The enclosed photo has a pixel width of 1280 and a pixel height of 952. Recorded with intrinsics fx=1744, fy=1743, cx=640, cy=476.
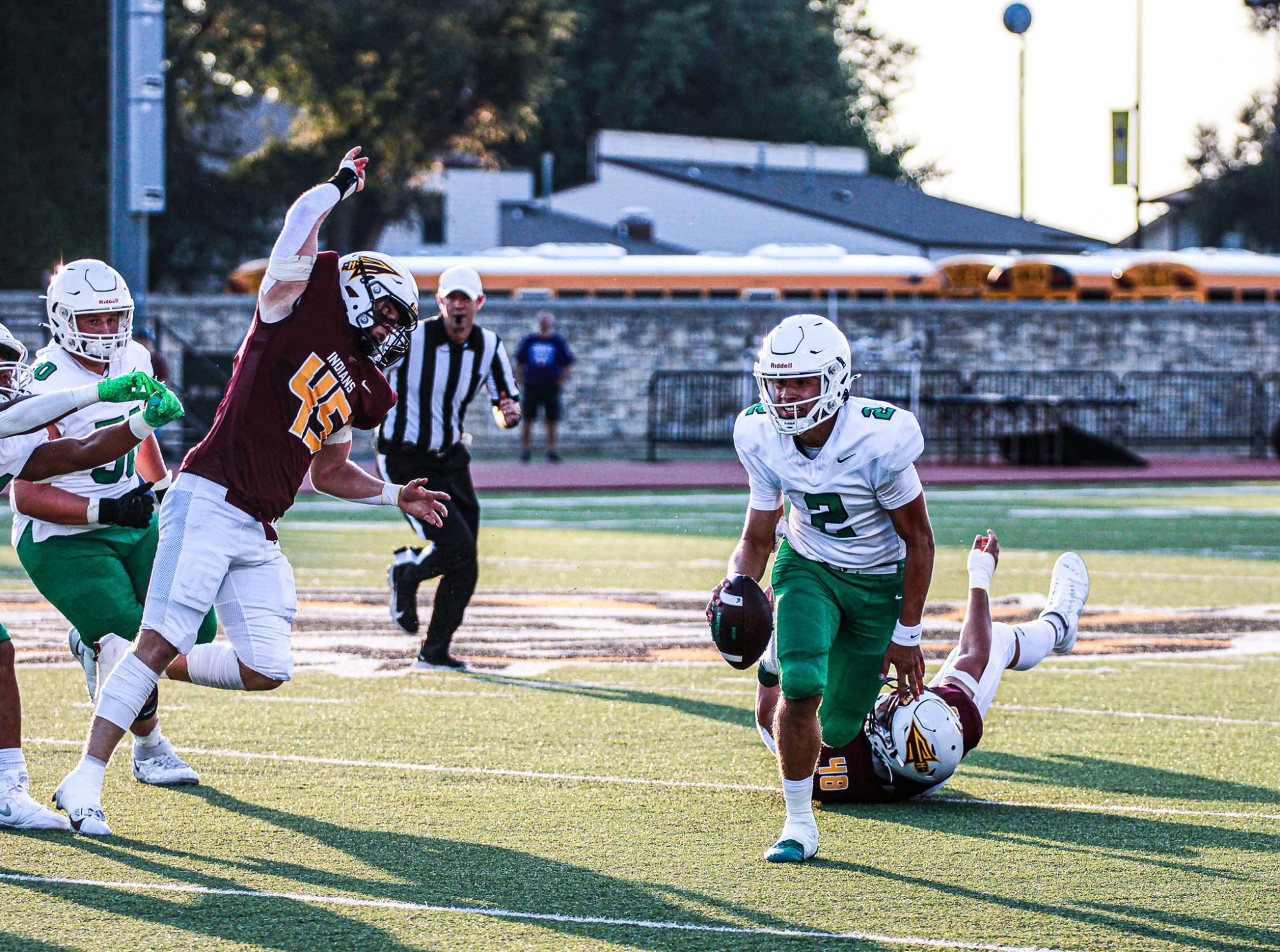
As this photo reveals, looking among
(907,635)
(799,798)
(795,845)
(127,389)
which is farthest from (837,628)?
(127,389)

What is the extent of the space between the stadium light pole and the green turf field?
10.1 m

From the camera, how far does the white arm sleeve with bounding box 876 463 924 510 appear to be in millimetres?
5695

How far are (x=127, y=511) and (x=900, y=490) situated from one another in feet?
8.78

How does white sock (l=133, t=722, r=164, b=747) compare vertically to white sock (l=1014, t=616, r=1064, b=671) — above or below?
below

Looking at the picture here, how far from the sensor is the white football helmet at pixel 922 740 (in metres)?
5.97

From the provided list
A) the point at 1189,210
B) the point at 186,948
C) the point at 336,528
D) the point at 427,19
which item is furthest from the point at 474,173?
the point at 186,948

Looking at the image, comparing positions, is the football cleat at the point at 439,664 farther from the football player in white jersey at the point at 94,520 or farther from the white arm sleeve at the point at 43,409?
the white arm sleeve at the point at 43,409

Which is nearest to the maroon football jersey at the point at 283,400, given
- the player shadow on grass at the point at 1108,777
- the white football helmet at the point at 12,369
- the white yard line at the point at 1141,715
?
the white football helmet at the point at 12,369

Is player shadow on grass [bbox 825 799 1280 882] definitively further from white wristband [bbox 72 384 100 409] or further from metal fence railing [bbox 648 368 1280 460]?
metal fence railing [bbox 648 368 1280 460]

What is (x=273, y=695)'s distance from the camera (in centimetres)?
811

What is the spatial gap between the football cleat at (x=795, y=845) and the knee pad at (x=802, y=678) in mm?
395

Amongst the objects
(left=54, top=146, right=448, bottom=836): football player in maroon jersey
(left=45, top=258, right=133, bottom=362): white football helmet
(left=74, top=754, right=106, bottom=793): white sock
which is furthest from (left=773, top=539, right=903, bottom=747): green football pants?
(left=45, top=258, right=133, bottom=362): white football helmet

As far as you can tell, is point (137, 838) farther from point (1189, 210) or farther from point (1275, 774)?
point (1189, 210)

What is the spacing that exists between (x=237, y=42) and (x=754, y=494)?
112 ft
